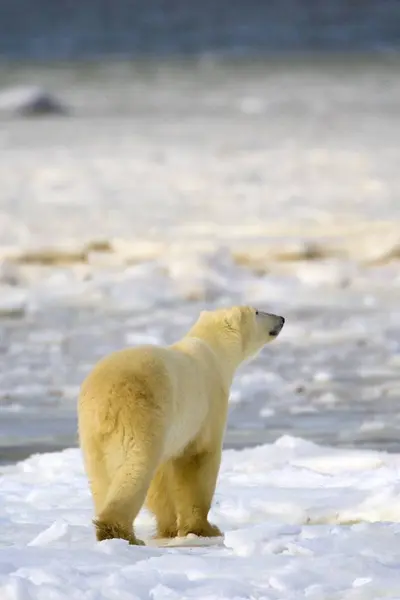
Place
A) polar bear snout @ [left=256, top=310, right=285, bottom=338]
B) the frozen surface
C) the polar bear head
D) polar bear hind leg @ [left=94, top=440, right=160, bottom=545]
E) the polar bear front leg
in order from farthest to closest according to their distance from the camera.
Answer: the frozen surface < polar bear snout @ [left=256, top=310, right=285, bottom=338] < the polar bear head < the polar bear front leg < polar bear hind leg @ [left=94, top=440, right=160, bottom=545]

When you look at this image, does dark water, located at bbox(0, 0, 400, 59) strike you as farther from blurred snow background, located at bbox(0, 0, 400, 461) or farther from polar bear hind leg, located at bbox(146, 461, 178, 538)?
polar bear hind leg, located at bbox(146, 461, 178, 538)

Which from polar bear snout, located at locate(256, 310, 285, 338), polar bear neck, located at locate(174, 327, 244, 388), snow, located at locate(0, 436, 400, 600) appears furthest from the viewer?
polar bear snout, located at locate(256, 310, 285, 338)

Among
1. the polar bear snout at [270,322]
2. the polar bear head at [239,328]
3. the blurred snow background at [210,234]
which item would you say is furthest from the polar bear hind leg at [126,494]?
the blurred snow background at [210,234]

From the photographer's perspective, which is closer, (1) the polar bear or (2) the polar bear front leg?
(1) the polar bear

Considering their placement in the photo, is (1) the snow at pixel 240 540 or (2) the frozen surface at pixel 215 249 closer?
(1) the snow at pixel 240 540

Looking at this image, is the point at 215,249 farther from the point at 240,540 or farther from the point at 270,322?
the point at 240,540

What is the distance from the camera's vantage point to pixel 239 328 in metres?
4.19

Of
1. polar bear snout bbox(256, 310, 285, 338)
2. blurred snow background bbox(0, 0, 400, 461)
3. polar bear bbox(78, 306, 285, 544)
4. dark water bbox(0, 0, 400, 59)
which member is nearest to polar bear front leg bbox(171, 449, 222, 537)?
polar bear bbox(78, 306, 285, 544)

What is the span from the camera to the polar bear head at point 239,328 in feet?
13.6

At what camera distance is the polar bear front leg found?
12.4ft

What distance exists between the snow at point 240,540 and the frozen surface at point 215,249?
630mm

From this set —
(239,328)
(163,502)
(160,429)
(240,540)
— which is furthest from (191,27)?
(240,540)

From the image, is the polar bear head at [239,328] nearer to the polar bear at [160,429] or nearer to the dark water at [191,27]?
the polar bear at [160,429]

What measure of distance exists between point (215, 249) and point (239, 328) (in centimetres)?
547
